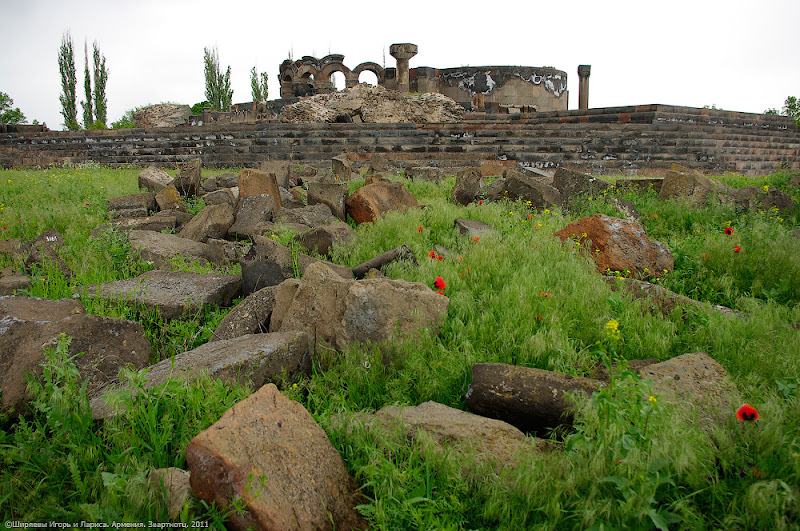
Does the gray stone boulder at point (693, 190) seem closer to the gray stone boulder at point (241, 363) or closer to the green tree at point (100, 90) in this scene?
the gray stone boulder at point (241, 363)

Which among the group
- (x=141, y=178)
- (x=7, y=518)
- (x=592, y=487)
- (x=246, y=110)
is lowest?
(x=7, y=518)

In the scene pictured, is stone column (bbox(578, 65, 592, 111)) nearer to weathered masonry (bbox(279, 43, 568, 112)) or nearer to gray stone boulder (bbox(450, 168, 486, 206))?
weathered masonry (bbox(279, 43, 568, 112))

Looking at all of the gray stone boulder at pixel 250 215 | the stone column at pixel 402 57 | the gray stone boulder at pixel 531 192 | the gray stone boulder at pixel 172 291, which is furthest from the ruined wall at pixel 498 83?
the gray stone boulder at pixel 172 291

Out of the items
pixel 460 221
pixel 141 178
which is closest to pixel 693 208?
pixel 460 221

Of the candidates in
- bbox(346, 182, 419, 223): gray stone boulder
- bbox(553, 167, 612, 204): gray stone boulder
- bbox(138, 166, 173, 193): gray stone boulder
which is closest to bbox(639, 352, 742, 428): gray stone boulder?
bbox(346, 182, 419, 223): gray stone boulder

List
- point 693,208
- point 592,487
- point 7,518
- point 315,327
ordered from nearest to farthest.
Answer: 1. point 592,487
2. point 7,518
3. point 315,327
4. point 693,208

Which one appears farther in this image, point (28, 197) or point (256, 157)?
point (256, 157)

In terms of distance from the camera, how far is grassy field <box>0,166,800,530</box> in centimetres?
173

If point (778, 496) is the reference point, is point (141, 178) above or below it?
above

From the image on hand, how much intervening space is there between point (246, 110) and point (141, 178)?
21608 millimetres

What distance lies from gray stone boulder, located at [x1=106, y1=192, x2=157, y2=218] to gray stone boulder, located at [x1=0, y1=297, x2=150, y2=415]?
148 inches

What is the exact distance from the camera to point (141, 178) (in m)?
7.92

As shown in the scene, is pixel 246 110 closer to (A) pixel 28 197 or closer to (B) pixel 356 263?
(A) pixel 28 197

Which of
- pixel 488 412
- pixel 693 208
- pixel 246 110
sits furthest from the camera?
pixel 246 110
